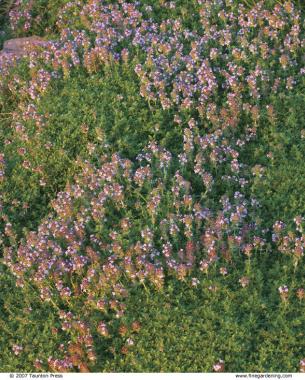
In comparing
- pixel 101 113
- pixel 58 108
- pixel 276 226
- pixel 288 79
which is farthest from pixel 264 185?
pixel 58 108

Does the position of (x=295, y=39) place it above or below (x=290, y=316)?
above

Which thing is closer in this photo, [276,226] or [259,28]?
[276,226]

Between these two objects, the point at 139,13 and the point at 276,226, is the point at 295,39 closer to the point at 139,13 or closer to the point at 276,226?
the point at 139,13

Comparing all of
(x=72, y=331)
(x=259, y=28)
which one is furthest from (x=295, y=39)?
(x=72, y=331)

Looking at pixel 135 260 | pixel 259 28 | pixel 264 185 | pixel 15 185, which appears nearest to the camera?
pixel 135 260

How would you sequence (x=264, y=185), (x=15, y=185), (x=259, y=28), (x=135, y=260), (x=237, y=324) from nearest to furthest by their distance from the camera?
1. (x=237, y=324)
2. (x=135, y=260)
3. (x=264, y=185)
4. (x=15, y=185)
5. (x=259, y=28)

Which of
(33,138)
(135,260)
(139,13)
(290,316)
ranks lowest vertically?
(290,316)

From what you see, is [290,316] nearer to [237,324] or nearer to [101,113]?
[237,324]
